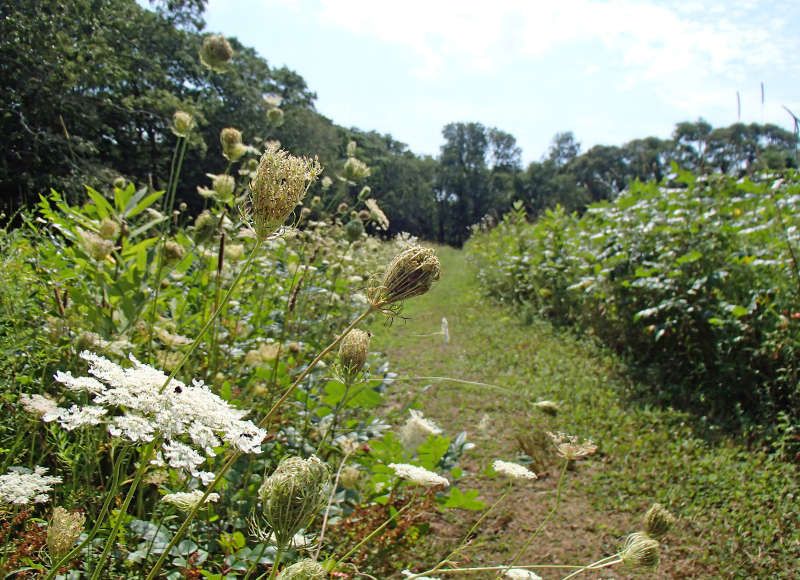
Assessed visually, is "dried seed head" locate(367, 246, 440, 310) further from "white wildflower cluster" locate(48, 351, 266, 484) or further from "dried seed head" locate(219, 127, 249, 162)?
"dried seed head" locate(219, 127, 249, 162)

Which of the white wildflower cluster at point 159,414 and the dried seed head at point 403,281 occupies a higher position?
the dried seed head at point 403,281

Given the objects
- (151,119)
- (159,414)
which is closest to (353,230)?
(159,414)

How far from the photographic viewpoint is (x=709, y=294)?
366cm

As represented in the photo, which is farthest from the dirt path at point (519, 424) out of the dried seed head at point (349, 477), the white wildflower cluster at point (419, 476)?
the dried seed head at point (349, 477)

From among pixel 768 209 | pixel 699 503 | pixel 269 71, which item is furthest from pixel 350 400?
pixel 269 71

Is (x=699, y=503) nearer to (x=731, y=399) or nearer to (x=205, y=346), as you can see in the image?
(x=731, y=399)

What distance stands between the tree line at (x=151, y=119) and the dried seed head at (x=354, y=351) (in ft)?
1.44

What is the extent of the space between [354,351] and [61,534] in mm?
610

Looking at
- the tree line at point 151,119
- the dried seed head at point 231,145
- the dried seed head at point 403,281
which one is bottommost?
the dried seed head at point 403,281

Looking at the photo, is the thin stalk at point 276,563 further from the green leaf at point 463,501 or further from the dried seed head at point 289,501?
the green leaf at point 463,501

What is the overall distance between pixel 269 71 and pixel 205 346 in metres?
27.7

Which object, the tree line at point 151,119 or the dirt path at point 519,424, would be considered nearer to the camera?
the dirt path at point 519,424

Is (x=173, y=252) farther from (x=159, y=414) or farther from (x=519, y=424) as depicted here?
(x=519, y=424)

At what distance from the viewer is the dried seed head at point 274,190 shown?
2.57 feet
